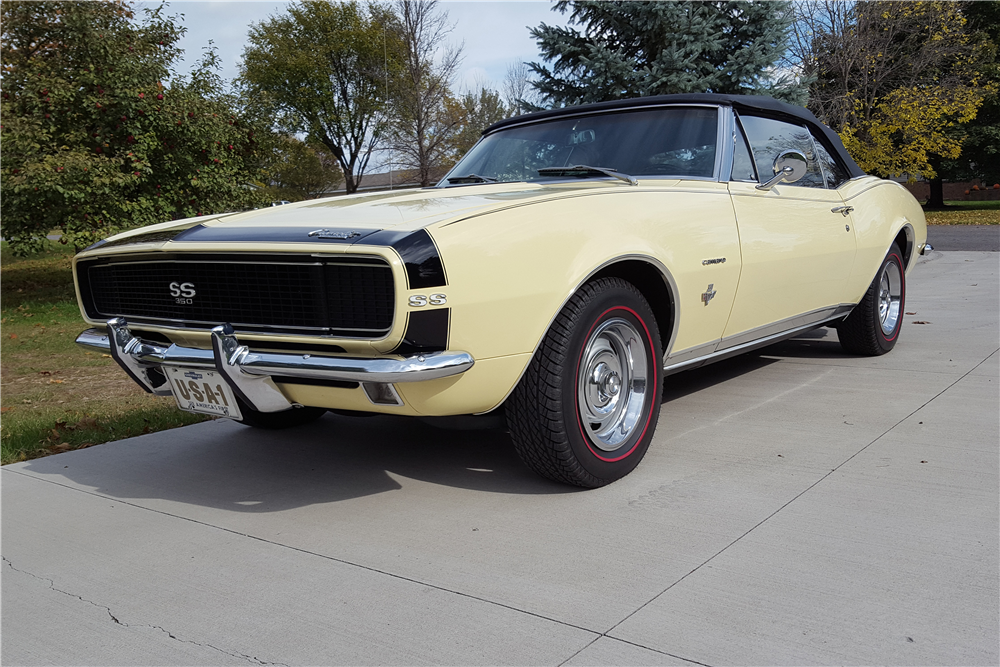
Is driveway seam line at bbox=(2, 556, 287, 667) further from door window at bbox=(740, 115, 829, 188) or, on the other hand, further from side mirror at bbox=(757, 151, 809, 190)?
door window at bbox=(740, 115, 829, 188)

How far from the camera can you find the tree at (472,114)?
110 ft

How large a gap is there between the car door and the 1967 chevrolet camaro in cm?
2

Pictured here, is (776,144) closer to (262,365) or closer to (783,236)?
(783,236)

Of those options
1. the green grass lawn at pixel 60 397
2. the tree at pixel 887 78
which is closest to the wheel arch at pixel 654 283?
the green grass lawn at pixel 60 397

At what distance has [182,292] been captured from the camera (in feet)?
10.0

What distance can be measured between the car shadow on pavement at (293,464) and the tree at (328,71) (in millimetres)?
34912

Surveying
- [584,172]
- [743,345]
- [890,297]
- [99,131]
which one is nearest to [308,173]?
[99,131]

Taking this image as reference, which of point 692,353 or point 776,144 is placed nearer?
point 692,353

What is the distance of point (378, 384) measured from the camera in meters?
2.68

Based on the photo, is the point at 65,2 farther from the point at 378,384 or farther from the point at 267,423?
the point at 378,384

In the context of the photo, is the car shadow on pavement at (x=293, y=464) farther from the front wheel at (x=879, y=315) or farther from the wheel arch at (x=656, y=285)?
the front wheel at (x=879, y=315)

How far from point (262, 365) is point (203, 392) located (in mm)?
393

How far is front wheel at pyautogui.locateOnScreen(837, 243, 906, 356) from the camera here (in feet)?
17.6

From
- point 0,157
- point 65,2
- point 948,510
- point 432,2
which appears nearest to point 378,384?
point 948,510
